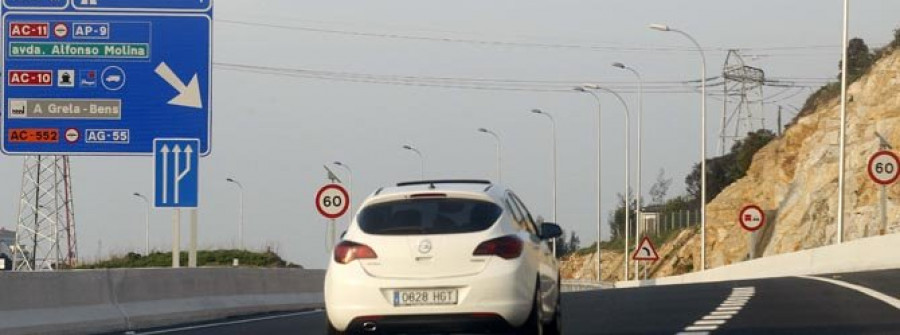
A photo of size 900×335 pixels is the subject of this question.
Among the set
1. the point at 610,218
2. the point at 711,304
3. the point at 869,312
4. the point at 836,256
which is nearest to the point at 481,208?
the point at 869,312

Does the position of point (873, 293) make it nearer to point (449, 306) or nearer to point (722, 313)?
point (722, 313)

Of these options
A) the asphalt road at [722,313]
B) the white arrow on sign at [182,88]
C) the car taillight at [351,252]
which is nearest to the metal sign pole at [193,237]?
the white arrow on sign at [182,88]

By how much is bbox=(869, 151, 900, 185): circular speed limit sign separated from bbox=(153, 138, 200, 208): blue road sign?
20.8m

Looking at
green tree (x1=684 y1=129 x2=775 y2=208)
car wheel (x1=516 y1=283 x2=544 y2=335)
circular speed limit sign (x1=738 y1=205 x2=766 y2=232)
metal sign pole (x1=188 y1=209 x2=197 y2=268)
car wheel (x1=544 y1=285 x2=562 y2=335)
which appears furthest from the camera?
green tree (x1=684 y1=129 x2=775 y2=208)

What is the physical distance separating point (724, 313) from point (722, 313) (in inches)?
1.4

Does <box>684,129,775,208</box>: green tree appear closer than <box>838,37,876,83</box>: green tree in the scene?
No

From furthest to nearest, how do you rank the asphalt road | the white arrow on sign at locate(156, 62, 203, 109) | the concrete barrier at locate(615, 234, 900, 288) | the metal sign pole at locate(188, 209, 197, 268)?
the concrete barrier at locate(615, 234, 900, 288)
the metal sign pole at locate(188, 209, 197, 268)
the white arrow on sign at locate(156, 62, 203, 109)
the asphalt road

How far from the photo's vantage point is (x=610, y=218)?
150125mm

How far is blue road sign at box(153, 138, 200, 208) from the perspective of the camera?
Answer: 27797mm

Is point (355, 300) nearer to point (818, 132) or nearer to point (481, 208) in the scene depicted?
point (481, 208)

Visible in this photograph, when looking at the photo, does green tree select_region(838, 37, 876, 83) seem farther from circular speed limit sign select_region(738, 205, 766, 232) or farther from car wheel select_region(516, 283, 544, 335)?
car wheel select_region(516, 283, 544, 335)

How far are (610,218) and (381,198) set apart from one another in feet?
443

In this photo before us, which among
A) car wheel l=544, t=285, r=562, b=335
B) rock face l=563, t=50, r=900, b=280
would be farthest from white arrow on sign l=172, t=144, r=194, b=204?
rock face l=563, t=50, r=900, b=280

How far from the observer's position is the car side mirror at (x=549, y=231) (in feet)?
55.3
